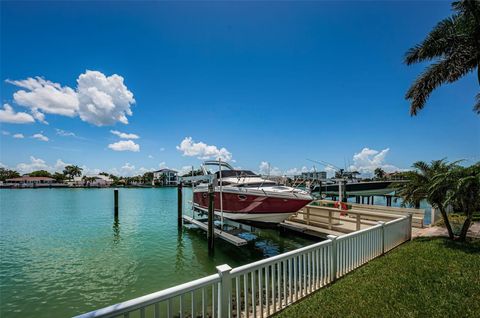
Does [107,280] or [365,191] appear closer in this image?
[107,280]

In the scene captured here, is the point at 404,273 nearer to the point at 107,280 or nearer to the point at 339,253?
the point at 339,253

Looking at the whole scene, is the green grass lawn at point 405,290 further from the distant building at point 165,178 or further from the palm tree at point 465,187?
the distant building at point 165,178

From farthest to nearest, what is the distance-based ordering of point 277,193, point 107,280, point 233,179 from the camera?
point 233,179
point 277,193
point 107,280

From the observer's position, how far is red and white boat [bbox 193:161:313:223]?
10.5 m

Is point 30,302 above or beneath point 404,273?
beneath

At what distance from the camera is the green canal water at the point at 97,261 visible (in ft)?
23.3

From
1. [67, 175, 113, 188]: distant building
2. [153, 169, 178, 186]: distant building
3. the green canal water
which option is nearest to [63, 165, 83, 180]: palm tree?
[67, 175, 113, 188]: distant building

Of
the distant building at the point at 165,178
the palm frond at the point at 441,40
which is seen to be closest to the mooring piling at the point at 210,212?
the palm frond at the point at 441,40

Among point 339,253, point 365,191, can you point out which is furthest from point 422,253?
point 365,191

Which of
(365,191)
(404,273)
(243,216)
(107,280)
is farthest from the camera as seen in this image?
(365,191)

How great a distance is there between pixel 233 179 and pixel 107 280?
7134 mm

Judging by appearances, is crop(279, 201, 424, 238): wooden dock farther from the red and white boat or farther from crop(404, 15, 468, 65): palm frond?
crop(404, 15, 468, 65): palm frond

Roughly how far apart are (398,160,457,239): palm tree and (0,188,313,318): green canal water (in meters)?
5.35

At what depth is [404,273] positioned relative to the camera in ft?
17.8
